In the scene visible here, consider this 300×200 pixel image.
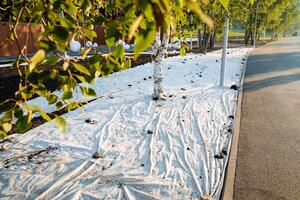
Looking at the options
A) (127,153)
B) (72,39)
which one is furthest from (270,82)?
(72,39)

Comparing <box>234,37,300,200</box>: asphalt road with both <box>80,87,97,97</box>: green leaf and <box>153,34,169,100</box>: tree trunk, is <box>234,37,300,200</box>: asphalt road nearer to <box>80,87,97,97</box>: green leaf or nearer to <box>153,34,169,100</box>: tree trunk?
<box>153,34,169,100</box>: tree trunk

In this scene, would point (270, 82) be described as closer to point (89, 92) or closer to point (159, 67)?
point (159, 67)

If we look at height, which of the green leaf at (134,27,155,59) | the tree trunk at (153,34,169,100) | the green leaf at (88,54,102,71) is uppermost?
the green leaf at (134,27,155,59)

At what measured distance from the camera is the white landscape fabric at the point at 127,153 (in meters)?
4.09

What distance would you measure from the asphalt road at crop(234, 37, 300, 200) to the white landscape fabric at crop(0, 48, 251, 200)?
0.36 m

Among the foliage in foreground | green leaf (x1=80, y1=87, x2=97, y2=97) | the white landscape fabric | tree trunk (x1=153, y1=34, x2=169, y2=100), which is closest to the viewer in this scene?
the foliage in foreground

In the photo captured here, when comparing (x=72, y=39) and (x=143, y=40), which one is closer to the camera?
(x=143, y=40)

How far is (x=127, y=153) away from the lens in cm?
518

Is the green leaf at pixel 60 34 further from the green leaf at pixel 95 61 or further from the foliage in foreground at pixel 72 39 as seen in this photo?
the green leaf at pixel 95 61

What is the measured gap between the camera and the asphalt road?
14.1 ft

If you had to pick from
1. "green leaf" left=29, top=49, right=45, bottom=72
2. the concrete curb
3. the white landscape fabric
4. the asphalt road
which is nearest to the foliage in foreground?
"green leaf" left=29, top=49, right=45, bottom=72

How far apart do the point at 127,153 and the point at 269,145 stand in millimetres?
2754

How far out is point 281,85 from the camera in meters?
11.7

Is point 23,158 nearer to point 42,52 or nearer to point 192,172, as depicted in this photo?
point 192,172
